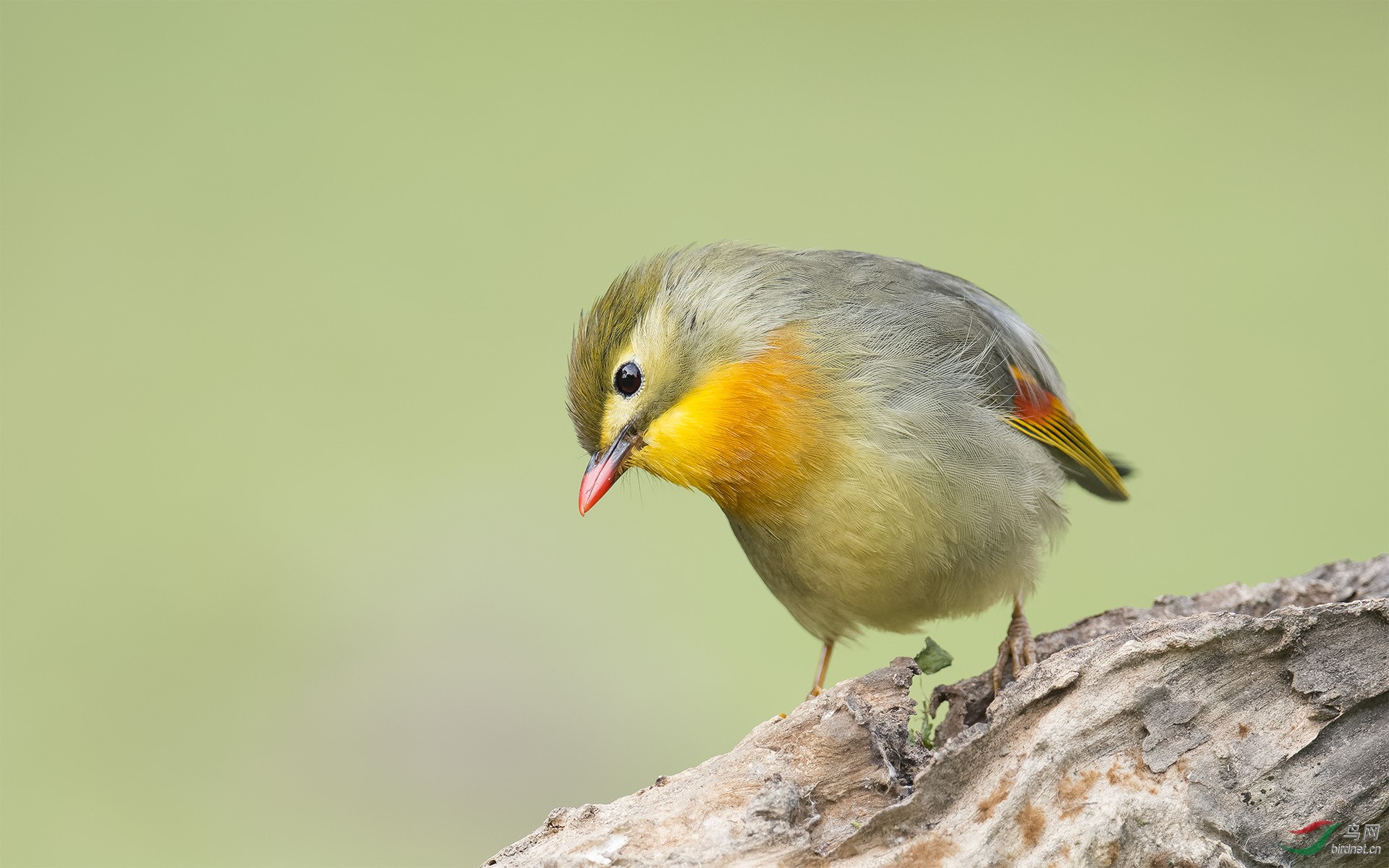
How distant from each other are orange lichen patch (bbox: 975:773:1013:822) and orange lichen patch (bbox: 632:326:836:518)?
124 centimetres

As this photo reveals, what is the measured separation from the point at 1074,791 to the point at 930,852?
13.8 inches

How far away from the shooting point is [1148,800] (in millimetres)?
2717

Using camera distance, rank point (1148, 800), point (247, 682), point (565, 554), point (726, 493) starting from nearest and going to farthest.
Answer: point (1148, 800) → point (726, 493) → point (247, 682) → point (565, 554)

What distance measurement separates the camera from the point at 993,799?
2.70 m

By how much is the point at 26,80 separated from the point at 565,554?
5622 millimetres

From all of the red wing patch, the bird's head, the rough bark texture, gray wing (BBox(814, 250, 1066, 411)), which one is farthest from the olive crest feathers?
the rough bark texture

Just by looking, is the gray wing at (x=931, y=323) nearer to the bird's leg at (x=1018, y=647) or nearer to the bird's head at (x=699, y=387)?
the bird's head at (x=699, y=387)

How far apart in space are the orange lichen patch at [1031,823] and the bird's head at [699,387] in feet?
4.32

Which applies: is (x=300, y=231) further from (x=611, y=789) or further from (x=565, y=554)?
(x=611, y=789)

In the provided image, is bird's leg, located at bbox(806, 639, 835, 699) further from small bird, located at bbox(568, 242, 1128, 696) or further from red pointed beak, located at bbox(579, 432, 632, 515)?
red pointed beak, located at bbox(579, 432, 632, 515)

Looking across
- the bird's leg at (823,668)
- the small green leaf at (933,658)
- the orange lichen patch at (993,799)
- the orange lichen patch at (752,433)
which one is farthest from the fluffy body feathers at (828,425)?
the orange lichen patch at (993,799)

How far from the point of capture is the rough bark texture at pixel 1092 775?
2.67 meters

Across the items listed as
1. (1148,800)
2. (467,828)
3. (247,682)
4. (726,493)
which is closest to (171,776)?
(247,682)

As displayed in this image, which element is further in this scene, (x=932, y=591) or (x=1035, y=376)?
(x=1035, y=376)
